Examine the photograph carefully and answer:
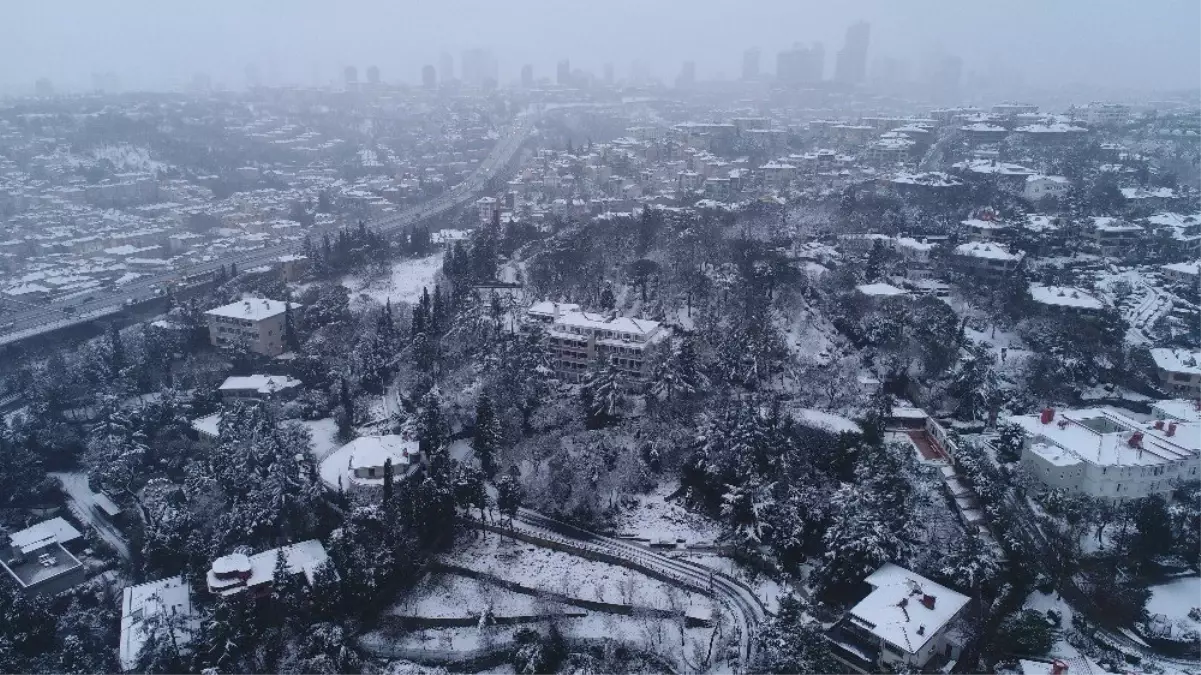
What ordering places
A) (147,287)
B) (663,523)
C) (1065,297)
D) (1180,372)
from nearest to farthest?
(663,523) → (1180,372) → (1065,297) → (147,287)

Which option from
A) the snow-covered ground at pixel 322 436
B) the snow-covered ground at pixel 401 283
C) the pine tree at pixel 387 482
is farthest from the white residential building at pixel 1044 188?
the snow-covered ground at pixel 322 436

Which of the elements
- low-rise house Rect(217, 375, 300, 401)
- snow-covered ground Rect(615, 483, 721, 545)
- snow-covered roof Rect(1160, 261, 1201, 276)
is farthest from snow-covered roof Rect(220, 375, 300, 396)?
snow-covered roof Rect(1160, 261, 1201, 276)

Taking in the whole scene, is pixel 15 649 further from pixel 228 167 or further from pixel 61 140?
pixel 61 140

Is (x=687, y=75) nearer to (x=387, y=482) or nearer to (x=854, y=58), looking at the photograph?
(x=854, y=58)

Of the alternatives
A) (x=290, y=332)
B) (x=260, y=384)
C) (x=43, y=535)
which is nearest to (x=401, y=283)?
(x=290, y=332)

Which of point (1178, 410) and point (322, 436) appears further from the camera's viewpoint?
point (322, 436)

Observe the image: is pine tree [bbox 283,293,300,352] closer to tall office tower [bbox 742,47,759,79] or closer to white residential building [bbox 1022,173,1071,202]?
white residential building [bbox 1022,173,1071,202]

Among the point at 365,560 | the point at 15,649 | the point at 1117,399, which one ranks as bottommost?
the point at 15,649

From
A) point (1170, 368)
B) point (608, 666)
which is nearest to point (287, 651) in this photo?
point (608, 666)
